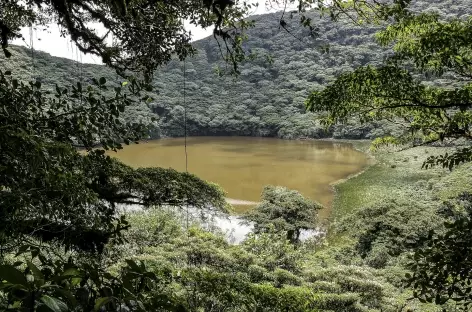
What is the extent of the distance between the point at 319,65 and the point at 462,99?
147ft

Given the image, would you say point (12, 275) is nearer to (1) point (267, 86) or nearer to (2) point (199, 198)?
(2) point (199, 198)

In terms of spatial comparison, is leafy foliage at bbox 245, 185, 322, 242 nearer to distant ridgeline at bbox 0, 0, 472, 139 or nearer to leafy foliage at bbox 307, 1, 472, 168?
leafy foliage at bbox 307, 1, 472, 168

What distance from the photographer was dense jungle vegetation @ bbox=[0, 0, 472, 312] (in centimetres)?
135

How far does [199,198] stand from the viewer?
5406 millimetres

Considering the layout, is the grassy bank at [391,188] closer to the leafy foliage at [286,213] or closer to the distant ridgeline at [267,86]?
the leafy foliage at [286,213]

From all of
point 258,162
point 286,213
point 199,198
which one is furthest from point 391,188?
point 199,198

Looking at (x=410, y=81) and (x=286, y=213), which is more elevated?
(x=410, y=81)

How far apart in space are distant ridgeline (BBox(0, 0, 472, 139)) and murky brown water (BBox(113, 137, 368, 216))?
13.9ft

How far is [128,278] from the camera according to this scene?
0.78 metres

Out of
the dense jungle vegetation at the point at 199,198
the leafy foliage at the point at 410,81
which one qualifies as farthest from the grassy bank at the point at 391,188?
the leafy foliage at the point at 410,81

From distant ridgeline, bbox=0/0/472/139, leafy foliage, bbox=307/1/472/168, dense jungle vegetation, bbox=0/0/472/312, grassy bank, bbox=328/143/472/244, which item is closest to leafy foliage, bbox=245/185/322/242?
dense jungle vegetation, bbox=0/0/472/312

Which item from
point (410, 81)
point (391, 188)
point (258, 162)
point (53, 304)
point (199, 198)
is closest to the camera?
point (53, 304)

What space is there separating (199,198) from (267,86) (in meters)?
43.1

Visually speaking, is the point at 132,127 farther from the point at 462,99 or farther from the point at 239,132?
the point at 239,132
